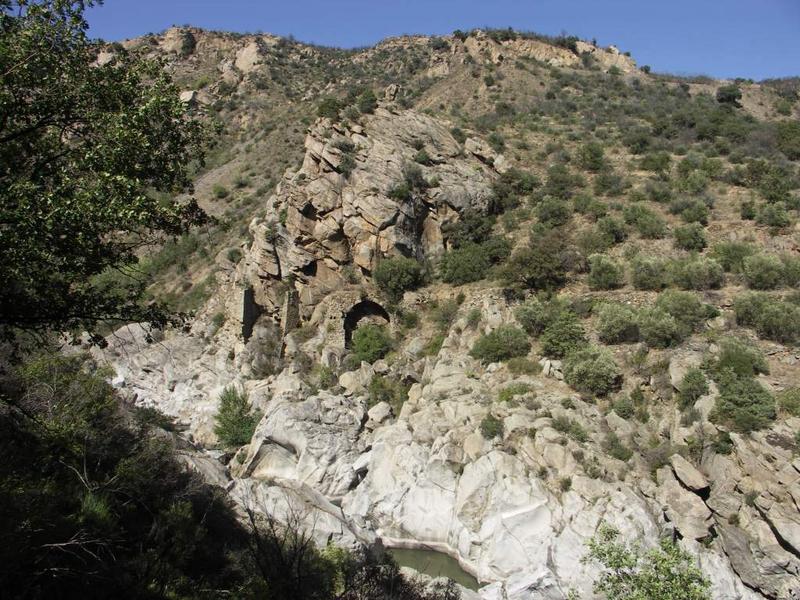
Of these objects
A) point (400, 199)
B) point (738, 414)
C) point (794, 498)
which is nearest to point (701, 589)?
point (794, 498)

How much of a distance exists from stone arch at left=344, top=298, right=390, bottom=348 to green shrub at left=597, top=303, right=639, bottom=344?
10.7m

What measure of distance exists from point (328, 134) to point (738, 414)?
906 inches

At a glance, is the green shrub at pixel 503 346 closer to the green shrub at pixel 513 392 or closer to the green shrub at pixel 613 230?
the green shrub at pixel 513 392

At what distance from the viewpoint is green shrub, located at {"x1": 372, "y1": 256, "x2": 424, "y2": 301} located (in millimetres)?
26422

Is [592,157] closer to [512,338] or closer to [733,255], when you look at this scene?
[733,255]

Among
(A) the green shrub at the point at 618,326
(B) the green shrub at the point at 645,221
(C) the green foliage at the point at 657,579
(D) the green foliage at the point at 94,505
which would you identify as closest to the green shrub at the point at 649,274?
(A) the green shrub at the point at 618,326

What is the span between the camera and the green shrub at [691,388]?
656 inches

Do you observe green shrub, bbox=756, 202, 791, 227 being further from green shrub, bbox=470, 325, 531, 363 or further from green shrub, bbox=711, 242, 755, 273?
green shrub, bbox=470, 325, 531, 363

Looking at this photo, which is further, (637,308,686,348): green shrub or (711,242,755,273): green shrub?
(711,242,755,273): green shrub

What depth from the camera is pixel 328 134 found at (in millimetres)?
29141

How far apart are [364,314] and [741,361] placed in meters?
16.4

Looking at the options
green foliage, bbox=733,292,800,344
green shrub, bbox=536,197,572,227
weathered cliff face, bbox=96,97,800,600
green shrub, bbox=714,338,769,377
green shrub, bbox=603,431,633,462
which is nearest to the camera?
weathered cliff face, bbox=96,97,800,600

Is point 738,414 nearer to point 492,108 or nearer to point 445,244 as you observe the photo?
point 445,244

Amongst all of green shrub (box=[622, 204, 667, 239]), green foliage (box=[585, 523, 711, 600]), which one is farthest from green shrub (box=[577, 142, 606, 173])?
green foliage (box=[585, 523, 711, 600])
